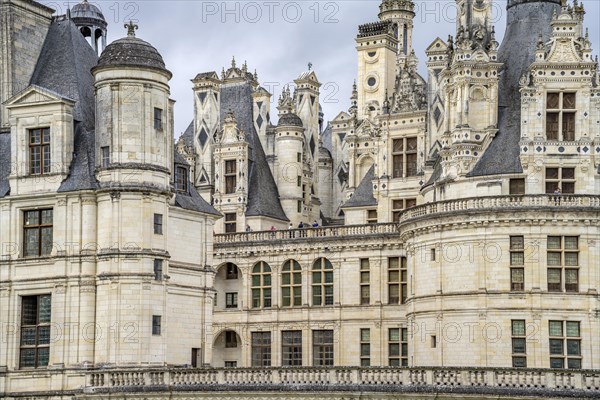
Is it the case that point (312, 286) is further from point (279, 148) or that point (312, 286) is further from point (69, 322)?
Result: point (69, 322)

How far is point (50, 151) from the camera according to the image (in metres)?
43.8

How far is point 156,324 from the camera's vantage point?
140 ft

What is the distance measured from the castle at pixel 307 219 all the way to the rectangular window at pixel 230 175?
12 centimetres

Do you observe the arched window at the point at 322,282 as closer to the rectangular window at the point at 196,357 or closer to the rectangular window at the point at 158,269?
the rectangular window at the point at 196,357

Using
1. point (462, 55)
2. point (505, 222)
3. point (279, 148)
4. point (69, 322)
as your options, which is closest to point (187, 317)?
point (69, 322)

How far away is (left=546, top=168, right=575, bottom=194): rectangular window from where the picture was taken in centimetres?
5128

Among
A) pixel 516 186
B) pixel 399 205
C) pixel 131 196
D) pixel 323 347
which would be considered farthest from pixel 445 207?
pixel 131 196

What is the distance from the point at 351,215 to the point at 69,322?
2143 cm

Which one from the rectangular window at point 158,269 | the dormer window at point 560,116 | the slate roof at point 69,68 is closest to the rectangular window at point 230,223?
the slate roof at point 69,68

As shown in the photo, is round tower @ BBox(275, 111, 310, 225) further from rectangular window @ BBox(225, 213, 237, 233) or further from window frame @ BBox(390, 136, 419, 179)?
A: window frame @ BBox(390, 136, 419, 179)

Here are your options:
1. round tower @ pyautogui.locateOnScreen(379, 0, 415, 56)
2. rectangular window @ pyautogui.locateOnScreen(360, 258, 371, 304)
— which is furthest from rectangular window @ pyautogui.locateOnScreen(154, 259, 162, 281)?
round tower @ pyautogui.locateOnScreen(379, 0, 415, 56)

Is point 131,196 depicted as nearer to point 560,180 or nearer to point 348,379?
point 348,379

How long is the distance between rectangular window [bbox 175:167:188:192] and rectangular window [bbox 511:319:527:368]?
1347cm

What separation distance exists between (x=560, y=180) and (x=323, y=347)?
47.2ft
